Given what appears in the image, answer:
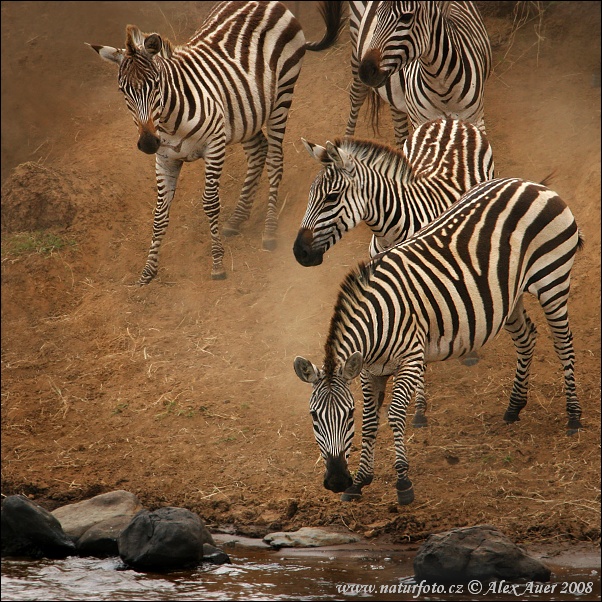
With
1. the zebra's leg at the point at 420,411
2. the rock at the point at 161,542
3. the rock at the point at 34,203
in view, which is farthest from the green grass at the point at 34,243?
the rock at the point at 161,542

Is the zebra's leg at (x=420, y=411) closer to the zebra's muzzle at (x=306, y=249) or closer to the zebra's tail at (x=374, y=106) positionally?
the zebra's muzzle at (x=306, y=249)

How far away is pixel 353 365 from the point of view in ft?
21.6

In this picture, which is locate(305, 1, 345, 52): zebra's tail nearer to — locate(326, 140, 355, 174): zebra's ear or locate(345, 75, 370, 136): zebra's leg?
locate(345, 75, 370, 136): zebra's leg

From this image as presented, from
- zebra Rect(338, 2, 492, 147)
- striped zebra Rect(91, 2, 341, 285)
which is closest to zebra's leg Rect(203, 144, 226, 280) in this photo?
striped zebra Rect(91, 2, 341, 285)

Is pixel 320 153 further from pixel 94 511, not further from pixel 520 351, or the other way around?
pixel 94 511

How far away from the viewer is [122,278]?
37.6 ft

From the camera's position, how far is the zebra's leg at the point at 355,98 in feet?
40.5

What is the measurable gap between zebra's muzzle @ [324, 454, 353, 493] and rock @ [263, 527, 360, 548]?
23.2 inches

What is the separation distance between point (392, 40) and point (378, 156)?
1.62m

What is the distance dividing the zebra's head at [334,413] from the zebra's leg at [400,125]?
5.69 m

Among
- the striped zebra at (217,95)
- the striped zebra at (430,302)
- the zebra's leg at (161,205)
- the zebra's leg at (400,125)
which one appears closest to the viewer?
the striped zebra at (430,302)

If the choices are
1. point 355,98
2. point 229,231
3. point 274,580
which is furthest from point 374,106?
point 274,580

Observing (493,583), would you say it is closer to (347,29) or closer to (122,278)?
(122,278)

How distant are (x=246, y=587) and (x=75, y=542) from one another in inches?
59.9
